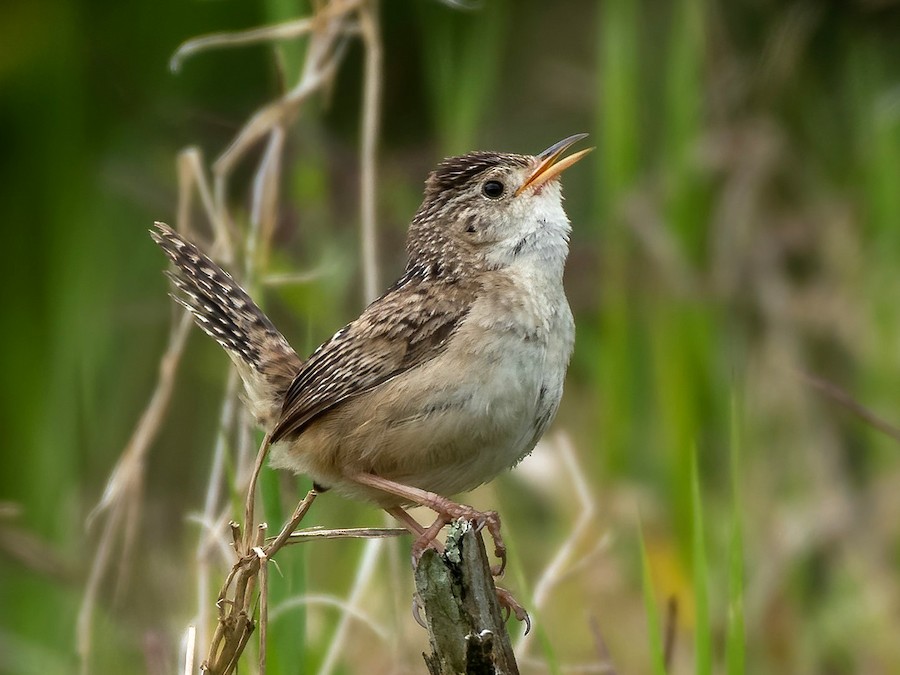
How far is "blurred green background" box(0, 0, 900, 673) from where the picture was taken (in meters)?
4.68

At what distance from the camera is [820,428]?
5312mm

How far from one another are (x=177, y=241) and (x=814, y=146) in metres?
3.10

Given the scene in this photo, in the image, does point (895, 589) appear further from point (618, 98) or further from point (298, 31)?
point (298, 31)

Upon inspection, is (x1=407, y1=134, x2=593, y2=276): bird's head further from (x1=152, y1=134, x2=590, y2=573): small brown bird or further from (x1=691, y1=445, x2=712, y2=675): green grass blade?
(x1=691, y1=445, x2=712, y2=675): green grass blade

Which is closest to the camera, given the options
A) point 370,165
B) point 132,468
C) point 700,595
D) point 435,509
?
point 700,595

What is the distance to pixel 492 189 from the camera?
338 cm

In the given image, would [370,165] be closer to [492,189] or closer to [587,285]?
[492,189]

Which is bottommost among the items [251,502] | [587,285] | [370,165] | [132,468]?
[251,502]

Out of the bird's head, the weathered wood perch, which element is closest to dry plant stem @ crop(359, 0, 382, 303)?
the bird's head

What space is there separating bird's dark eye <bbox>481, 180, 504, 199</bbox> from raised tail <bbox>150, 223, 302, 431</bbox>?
23.3 inches

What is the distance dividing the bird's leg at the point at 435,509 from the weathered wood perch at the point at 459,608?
0.26 meters

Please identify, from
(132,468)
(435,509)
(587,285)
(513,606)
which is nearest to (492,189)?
(435,509)

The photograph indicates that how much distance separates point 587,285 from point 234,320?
2539 mm

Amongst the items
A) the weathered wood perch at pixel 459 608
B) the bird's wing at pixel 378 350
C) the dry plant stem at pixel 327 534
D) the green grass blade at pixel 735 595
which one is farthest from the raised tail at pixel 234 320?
the green grass blade at pixel 735 595
